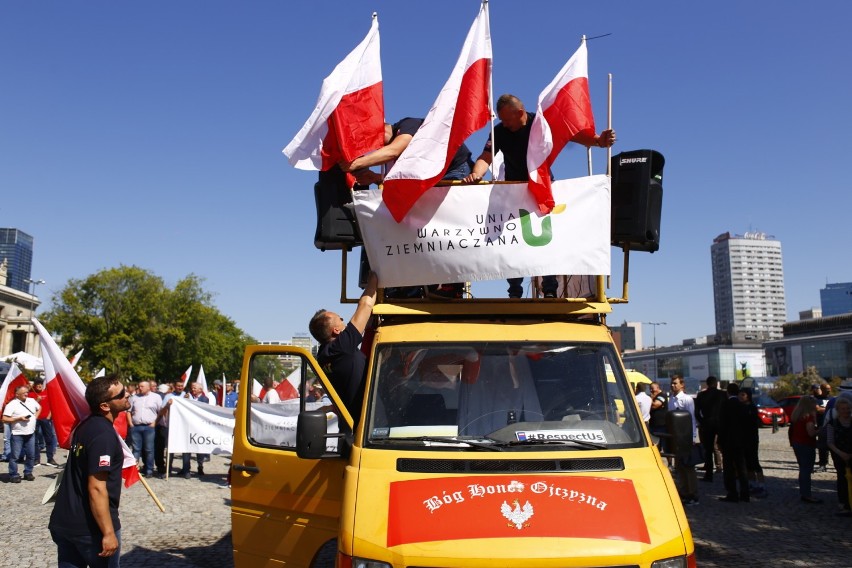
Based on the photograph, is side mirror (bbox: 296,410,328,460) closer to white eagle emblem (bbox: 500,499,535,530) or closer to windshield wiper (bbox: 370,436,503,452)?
windshield wiper (bbox: 370,436,503,452)

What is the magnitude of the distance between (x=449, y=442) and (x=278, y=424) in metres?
2.47

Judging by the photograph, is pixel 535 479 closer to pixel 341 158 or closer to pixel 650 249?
pixel 650 249

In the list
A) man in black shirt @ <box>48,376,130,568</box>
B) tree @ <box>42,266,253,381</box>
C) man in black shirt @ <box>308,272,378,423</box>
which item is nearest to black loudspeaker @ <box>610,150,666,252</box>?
man in black shirt @ <box>308,272,378,423</box>

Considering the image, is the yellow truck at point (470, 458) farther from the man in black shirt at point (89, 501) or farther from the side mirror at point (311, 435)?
the man in black shirt at point (89, 501)

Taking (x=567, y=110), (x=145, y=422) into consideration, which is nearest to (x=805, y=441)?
(x=567, y=110)

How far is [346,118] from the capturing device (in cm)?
625

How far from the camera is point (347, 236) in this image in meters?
5.77

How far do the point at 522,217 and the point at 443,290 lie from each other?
3.00ft

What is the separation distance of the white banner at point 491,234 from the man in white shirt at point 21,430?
459 inches

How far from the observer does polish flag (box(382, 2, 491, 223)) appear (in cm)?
539

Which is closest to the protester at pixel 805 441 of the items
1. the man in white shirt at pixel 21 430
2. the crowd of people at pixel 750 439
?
the crowd of people at pixel 750 439

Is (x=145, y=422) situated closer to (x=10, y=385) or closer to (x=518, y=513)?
(x=10, y=385)

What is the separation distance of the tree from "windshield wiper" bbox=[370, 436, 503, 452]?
2496 inches

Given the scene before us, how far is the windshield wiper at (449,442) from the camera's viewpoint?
4.21 meters
